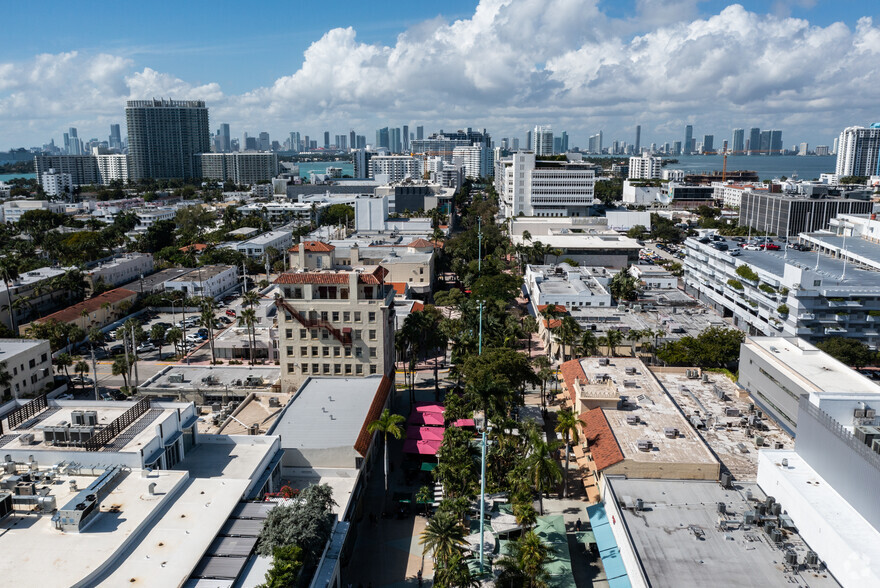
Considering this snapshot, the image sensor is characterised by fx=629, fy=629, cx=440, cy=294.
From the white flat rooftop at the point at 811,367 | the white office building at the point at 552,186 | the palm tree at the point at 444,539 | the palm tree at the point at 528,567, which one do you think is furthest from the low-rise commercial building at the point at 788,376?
the white office building at the point at 552,186

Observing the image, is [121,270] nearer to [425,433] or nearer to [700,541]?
[425,433]

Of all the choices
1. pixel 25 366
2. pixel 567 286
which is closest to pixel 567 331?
pixel 567 286

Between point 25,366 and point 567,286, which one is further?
point 567,286

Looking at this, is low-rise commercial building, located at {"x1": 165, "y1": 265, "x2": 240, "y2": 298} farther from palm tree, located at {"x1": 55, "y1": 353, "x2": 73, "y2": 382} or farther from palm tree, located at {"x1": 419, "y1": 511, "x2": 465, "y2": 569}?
palm tree, located at {"x1": 419, "y1": 511, "x2": 465, "y2": 569}

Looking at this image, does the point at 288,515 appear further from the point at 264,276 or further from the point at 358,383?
the point at 264,276

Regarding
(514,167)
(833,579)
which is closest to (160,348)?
(833,579)

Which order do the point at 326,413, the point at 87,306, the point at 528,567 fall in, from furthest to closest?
the point at 87,306 < the point at 326,413 < the point at 528,567

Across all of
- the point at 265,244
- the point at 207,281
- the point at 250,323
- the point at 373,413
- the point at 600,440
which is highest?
the point at 265,244
